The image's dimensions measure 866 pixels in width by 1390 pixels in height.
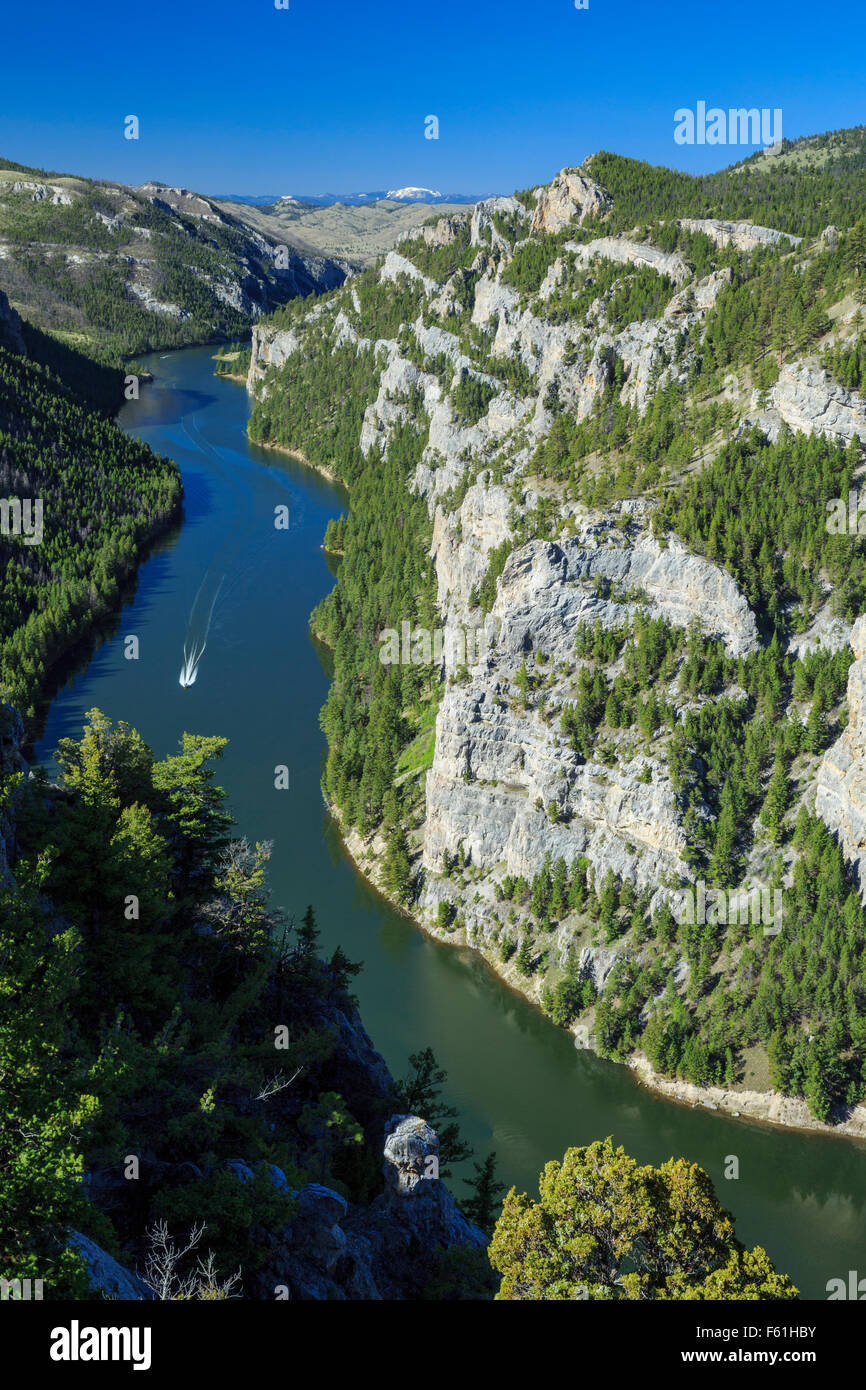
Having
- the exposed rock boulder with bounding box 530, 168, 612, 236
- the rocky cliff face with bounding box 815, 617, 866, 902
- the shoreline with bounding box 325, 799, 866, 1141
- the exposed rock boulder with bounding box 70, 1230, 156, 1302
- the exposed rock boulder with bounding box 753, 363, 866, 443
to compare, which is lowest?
the shoreline with bounding box 325, 799, 866, 1141

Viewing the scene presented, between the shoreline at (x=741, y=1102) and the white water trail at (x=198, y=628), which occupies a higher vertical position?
the white water trail at (x=198, y=628)

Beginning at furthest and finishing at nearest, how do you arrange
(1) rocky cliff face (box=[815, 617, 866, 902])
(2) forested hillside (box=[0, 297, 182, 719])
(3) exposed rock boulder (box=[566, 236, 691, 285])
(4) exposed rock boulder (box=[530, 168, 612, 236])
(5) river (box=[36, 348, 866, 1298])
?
(4) exposed rock boulder (box=[530, 168, 612, 236]) → (2) forested hillside (box=[0, 297, 182, 719]) → (3) exposed rock boulder (box=[566, 236, 691, 285]) → (1) rocky cliff face (box=[815, 617, 866, 902]) → (5) river (box=[36, 348, 866, 1298])

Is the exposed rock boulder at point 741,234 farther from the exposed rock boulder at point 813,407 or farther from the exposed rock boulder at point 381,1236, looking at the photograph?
the exposed rock boulder at point 381,1236

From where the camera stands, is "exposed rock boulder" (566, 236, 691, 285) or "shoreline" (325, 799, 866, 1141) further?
"exposed rock boulder" (566, 236, 691, 285)

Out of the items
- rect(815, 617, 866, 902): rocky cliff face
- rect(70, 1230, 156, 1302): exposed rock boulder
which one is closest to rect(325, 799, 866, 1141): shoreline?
rect(815, 617, 866, 902): rocky cliff face

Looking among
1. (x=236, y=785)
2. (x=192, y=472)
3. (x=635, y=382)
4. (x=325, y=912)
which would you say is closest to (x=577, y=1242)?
(x=325, y=912)

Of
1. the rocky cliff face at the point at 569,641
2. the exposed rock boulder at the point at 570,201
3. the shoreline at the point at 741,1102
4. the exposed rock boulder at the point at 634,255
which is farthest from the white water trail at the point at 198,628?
the exposed rock boulder at the point at 570,201

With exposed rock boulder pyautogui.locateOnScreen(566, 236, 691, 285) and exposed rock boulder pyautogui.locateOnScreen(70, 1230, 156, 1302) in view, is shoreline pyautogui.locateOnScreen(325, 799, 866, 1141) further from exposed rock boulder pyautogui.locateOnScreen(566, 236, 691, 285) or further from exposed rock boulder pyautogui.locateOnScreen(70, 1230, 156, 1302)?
exposed rock boulder pyautogui.locateOnScreen(566, 236, 691, 285)

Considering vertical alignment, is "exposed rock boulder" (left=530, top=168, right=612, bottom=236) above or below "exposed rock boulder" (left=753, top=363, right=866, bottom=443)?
above

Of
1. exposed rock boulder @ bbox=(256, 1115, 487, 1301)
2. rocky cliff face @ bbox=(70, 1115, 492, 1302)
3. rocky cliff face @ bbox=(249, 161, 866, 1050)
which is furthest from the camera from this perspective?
rocky cliff face @ bbox=(249, 161, 866, 1050)
